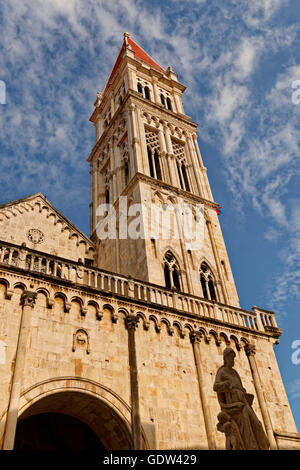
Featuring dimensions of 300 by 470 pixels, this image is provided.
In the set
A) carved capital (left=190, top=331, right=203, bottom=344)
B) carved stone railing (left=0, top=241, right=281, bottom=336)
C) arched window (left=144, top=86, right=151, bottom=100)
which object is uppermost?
arched window (left=144, top=86, right=151, bottom=100)

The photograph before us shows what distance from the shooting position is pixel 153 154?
2538 cm

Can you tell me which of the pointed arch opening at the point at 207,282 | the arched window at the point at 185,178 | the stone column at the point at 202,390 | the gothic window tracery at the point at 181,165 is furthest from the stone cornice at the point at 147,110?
the stone column at the point at 202,390

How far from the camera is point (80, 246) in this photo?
20844 millimetres

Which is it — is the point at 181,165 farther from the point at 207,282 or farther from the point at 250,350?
the point at 250,350

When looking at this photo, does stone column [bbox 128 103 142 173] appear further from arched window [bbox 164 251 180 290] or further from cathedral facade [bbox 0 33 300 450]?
arched window [bbox 164 251 180 290]

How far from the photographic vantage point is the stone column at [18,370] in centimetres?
1066

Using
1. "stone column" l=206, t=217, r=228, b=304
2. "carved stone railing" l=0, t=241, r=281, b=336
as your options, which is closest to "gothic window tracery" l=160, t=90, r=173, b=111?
"stone column" l=206, t=217, r=228, b=304

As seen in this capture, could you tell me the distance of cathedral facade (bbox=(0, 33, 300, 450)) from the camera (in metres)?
12.7

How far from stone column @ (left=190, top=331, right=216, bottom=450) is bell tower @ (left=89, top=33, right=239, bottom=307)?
330 centimetres

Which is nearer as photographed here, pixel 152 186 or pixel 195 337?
pixel 195 337

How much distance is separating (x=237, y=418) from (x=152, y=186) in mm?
14658

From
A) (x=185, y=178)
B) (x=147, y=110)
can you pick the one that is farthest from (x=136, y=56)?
(x=185, y=178)
